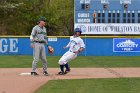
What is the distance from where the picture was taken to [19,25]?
44.3 metres

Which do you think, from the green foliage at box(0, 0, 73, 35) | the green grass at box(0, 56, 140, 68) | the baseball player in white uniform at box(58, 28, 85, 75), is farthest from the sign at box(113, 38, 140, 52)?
the baseball player in white uniform at box(58, 28, 85, 75)

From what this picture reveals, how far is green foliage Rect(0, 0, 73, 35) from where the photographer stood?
4328 cm

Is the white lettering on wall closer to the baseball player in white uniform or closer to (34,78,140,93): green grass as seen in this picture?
the baseball player in white uniform

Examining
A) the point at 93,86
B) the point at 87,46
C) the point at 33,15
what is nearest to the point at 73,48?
the point at 93,86

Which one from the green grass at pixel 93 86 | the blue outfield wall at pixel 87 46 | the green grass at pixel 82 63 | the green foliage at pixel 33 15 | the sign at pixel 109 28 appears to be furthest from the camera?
the green foliage at pixel 33 15

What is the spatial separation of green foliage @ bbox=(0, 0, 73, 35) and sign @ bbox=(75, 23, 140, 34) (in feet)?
38.4

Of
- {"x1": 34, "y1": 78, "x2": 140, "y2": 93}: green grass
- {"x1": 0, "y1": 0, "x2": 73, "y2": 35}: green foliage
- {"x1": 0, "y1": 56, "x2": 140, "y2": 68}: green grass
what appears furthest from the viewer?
{"x1": 0, "y1": 0, "x2": 73, "y2": 35}: green foliage

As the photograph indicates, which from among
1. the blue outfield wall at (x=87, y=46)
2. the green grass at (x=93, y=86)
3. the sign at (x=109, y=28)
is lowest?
the blue outfield wall at (x=87, y=46)

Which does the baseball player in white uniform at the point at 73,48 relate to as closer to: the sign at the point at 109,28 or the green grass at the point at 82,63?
the green grass at the point at 82,63

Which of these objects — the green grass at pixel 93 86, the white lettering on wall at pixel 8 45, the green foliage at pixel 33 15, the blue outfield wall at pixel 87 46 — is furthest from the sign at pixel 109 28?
the green grass at pixel 93 86

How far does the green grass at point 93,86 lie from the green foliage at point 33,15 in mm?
29866

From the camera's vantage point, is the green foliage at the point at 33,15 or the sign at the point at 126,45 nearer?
the sign at the point at 126,45

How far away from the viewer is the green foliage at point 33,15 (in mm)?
43281

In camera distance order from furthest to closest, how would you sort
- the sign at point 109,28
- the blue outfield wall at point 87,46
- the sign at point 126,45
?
1. the sign at point 126,45
2. the blue outfield wall at point 87,46
3. the sign at point 109,28
